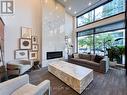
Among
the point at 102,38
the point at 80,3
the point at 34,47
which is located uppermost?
the point at 80,3

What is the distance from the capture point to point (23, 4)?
680cm

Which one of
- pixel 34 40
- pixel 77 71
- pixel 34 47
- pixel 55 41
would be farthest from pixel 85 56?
pixel 77 71

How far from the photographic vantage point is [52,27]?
26.6ft

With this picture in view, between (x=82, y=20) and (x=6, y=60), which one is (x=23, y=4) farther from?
(x=82, y=20)

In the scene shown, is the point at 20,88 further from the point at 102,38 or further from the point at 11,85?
the point at 102,38

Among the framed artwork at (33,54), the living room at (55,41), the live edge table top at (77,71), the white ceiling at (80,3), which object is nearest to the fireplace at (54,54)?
the living room at (55,41)

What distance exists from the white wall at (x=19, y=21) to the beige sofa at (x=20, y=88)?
3830mm

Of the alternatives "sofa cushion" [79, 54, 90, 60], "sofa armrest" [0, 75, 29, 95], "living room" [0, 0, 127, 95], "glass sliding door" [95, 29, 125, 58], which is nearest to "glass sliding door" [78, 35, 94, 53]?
"living room" [0, 0, 127, 95]

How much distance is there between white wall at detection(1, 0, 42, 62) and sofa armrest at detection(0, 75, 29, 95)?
3779 mm

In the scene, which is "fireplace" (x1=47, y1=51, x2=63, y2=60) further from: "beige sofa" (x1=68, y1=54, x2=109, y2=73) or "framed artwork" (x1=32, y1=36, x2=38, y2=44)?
"framed artwork" (x1=32, y1=36, x2=38, y2=44)

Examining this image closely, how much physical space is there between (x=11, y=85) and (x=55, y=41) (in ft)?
20.0

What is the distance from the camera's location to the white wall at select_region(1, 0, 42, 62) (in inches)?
243

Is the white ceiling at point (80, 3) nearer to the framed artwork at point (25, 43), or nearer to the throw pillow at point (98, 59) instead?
the framed artwork at point (25, 43)

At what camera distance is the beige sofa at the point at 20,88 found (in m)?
2.14
